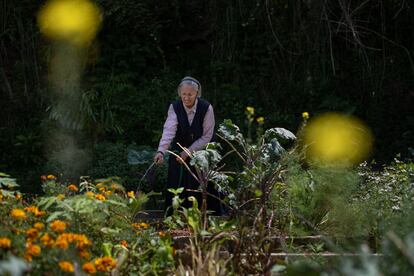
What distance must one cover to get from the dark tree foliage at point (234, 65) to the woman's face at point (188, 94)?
372 centimetres

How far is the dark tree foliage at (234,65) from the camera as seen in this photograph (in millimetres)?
9680

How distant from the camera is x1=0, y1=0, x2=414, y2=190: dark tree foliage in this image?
9.68 m

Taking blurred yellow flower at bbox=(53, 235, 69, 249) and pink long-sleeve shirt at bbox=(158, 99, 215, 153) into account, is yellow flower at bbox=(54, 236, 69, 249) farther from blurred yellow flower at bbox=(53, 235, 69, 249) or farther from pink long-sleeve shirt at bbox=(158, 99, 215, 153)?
pink long-sleeve shirt at bbox=(158, 99, 215, 153)

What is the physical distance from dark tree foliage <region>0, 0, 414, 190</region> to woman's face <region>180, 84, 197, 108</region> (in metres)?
3.72

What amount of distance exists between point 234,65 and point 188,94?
4.71 meters

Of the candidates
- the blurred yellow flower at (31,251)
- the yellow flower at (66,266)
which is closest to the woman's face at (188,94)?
the blurred yellow flower at (31,251)

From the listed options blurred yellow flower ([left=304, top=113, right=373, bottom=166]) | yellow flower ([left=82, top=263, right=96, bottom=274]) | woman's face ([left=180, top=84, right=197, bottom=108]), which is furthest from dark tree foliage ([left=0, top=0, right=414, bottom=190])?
yellow flower ([left=82, top=263, right=96, bottom=274])

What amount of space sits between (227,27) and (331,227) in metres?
6.35

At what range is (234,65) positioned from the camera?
10352 mm

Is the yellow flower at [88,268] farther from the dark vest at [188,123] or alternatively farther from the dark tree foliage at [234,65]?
the dark tree foliage at [234,65]

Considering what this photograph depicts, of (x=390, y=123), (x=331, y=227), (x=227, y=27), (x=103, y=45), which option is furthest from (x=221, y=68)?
(x=331, y=227)

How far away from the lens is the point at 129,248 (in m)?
3.86

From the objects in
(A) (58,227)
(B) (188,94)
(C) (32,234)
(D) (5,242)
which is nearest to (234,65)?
(B) (188,94)

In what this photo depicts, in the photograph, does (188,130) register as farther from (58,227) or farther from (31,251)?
(31,251)
